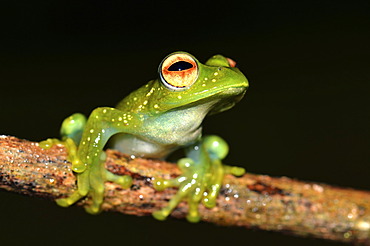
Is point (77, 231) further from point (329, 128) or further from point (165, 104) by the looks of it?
point (329, 128)

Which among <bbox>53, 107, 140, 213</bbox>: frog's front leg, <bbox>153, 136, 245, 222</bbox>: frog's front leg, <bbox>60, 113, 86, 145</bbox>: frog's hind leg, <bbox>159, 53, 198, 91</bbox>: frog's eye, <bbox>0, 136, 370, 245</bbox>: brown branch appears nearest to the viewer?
<bbox>159, 53, 198, 91</bbox>: frog's eye

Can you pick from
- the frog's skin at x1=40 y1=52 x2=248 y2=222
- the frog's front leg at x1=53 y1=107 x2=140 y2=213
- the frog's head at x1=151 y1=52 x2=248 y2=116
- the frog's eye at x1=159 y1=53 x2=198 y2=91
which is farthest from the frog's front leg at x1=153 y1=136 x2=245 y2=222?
the frog's eye at x1=159 y1=53 x2=198 y2=91

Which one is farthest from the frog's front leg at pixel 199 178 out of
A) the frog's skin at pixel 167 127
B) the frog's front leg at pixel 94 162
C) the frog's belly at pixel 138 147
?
the frog's front leg at pixel 94 162

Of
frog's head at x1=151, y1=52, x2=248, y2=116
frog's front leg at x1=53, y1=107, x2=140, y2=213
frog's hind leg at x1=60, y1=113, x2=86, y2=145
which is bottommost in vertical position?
frog's front leg at x1=53, y1=107, x2=140, y2=213

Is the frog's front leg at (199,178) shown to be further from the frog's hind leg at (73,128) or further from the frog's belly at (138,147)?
the frog's hind leg at (73,128)

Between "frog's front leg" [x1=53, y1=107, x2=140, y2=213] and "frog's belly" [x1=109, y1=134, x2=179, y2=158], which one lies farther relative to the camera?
"frog's belly" [x1=109, y1=134, x2=179, y2=158]

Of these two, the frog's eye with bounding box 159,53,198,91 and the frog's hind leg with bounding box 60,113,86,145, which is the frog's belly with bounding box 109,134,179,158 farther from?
the frog's eye with bounding box 159,53,198,91

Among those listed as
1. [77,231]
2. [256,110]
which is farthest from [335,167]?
[77,231]
